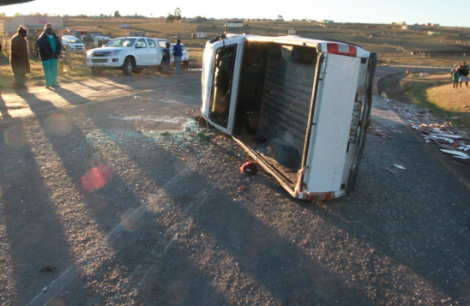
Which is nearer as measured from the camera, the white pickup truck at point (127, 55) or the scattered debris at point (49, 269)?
the scattered debris at point (49, 269)

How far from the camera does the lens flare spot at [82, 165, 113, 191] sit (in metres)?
4.78

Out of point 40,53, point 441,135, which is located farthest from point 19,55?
point 441,135

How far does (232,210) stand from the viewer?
4445 mm

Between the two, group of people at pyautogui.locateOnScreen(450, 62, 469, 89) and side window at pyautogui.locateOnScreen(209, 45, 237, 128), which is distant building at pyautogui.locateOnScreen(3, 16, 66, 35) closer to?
side window at pyautogui.locateOnScreen(209, 45, 237, 128)

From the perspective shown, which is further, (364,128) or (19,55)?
(19,55)

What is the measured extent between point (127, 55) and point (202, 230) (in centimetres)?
1485

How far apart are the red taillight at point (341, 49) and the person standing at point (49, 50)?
10.2m

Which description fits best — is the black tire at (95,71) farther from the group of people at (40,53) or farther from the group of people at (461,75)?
the group of people at (461,75)

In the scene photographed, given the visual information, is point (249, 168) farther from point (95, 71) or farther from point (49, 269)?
point (95, 71)

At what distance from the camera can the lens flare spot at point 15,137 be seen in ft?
20.0

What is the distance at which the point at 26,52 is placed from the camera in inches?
462

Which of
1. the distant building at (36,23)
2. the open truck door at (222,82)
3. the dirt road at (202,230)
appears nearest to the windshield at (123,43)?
the open truck door at (222,82)

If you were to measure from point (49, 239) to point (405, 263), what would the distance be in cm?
347

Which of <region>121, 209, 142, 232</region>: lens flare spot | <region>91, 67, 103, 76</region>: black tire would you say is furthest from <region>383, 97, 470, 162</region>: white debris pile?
<region>91, 67, 103, 76</region>: black tire
